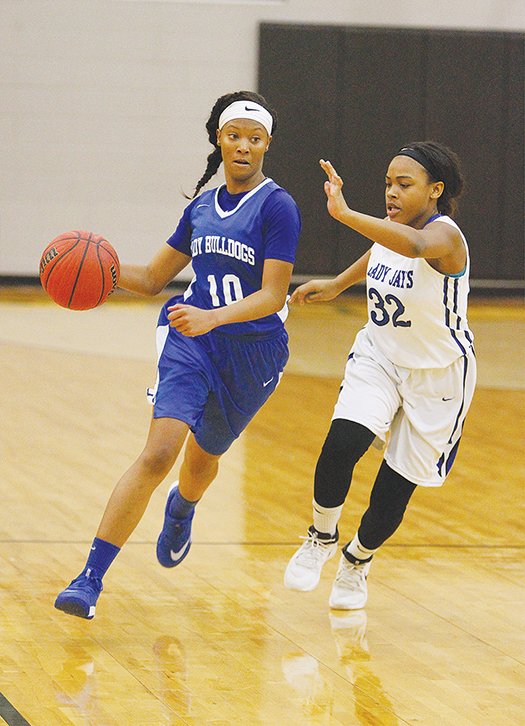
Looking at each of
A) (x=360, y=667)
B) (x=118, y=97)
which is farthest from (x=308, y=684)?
(x=118, y=97)

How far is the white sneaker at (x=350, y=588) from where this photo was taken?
4402 mm

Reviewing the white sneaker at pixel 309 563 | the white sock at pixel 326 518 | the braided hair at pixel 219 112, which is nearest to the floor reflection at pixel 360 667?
the white sneaker at pixel 309 563

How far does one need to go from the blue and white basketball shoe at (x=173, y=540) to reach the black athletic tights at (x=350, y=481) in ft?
2.04

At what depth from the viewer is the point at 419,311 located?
164 inches

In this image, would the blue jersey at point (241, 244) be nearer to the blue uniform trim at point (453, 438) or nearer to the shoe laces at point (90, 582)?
the blue uniform trim at point (453, 438)

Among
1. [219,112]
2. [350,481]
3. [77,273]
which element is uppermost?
[219,112]

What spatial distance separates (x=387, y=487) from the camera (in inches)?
168

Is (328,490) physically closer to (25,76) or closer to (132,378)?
(132,378)

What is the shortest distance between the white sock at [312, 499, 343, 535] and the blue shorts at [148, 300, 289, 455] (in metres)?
0.42

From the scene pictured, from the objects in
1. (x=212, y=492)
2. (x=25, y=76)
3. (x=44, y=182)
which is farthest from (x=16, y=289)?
(x=212, y=492)

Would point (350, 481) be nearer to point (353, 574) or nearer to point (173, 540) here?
point (353, 574)

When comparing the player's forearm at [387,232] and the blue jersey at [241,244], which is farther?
the blue jersey at [241,244]

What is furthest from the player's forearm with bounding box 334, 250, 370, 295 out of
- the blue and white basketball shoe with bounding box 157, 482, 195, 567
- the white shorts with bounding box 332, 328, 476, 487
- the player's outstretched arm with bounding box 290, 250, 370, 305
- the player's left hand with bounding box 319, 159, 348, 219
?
the blue and white basketball shoe with bounding box 157, 482, 195, 567

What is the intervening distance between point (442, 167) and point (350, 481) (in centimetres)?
108
